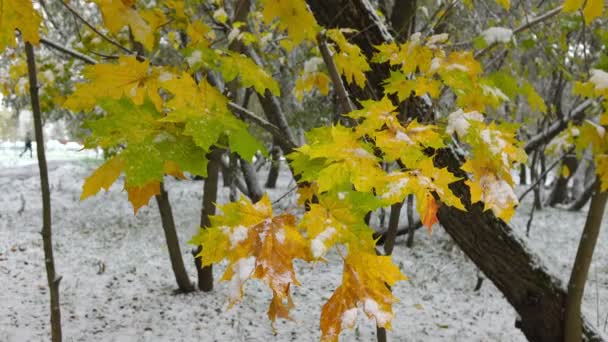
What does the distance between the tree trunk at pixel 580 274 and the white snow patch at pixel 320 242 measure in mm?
1624

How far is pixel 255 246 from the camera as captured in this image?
96cm

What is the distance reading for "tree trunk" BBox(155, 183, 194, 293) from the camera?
3006 mm

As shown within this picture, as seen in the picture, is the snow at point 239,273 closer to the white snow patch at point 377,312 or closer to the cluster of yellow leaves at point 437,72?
the white snow patch at point 377,312

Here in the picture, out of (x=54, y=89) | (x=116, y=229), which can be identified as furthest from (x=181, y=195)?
(x=54, y=89)

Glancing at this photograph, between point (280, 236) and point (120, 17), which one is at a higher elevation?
point (120, 17)

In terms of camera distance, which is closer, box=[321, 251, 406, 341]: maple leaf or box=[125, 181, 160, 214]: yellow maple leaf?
box=[321, 251, 406, 341]: maple leaf

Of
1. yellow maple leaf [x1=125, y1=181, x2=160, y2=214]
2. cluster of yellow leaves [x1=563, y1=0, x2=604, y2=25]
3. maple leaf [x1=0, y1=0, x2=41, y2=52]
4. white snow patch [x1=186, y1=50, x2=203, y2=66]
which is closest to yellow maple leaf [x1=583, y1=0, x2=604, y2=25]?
cluster of yellow leaves [x1=563, y1=0, x2=604, y2=25]

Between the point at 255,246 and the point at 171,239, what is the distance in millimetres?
2355

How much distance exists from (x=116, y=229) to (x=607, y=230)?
649cm

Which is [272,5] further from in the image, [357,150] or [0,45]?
[0,45]

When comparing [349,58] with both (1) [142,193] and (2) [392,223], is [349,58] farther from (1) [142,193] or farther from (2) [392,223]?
(1) [142,193]

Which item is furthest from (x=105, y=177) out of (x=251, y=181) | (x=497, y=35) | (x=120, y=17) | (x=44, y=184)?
(x=251, y=181)

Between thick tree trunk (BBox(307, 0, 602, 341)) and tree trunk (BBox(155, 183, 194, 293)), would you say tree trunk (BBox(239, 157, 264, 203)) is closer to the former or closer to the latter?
tree trunk (BBox(155, 183, 194, 293))

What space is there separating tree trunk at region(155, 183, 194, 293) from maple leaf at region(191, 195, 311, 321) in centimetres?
202
